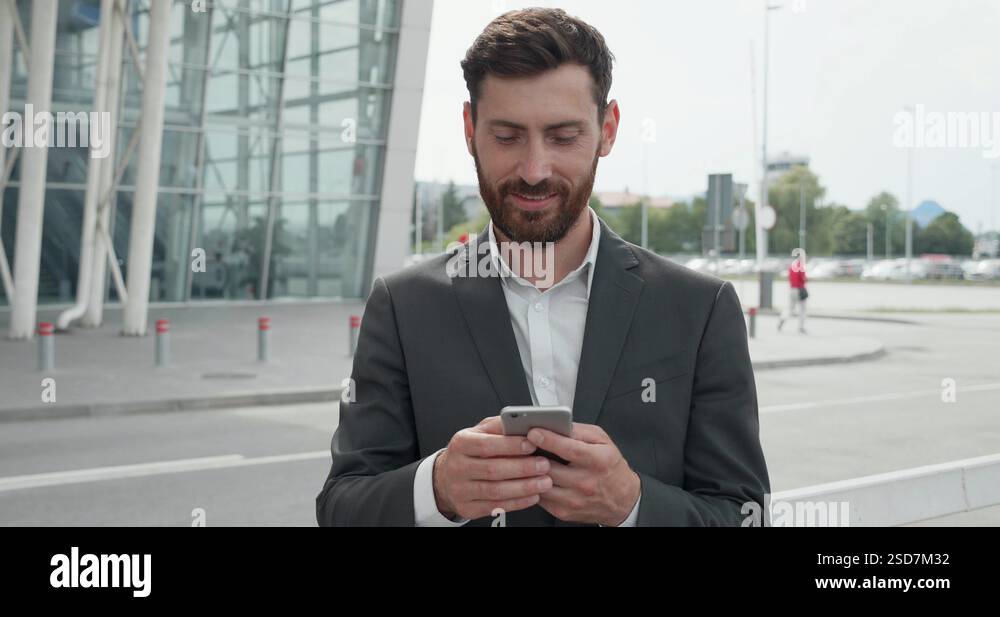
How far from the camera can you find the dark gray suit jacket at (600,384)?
1942mm

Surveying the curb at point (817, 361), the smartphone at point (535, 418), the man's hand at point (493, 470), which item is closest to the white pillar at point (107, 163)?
the curb at point (817, 361)

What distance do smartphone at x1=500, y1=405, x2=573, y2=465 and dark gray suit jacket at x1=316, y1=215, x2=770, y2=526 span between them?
12.3 inches

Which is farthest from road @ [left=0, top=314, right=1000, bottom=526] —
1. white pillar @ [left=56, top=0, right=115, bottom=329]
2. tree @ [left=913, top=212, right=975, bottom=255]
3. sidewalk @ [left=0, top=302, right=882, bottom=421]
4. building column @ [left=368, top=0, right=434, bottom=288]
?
tree @ [left=913, top=212, right=975, bottom=255]

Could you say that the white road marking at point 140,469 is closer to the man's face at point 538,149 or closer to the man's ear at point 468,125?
the man's ear at point 468,125

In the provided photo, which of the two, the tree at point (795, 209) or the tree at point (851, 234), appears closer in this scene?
the tree at point (851, 234)

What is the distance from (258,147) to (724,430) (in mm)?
25920

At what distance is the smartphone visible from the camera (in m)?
1.59

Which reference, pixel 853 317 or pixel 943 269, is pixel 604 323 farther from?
pixel 943 269

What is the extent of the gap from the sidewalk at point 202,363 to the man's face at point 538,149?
9.86 m

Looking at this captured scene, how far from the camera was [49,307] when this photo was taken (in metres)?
23.5

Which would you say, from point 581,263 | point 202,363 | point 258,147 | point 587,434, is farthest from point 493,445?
point 258,147
